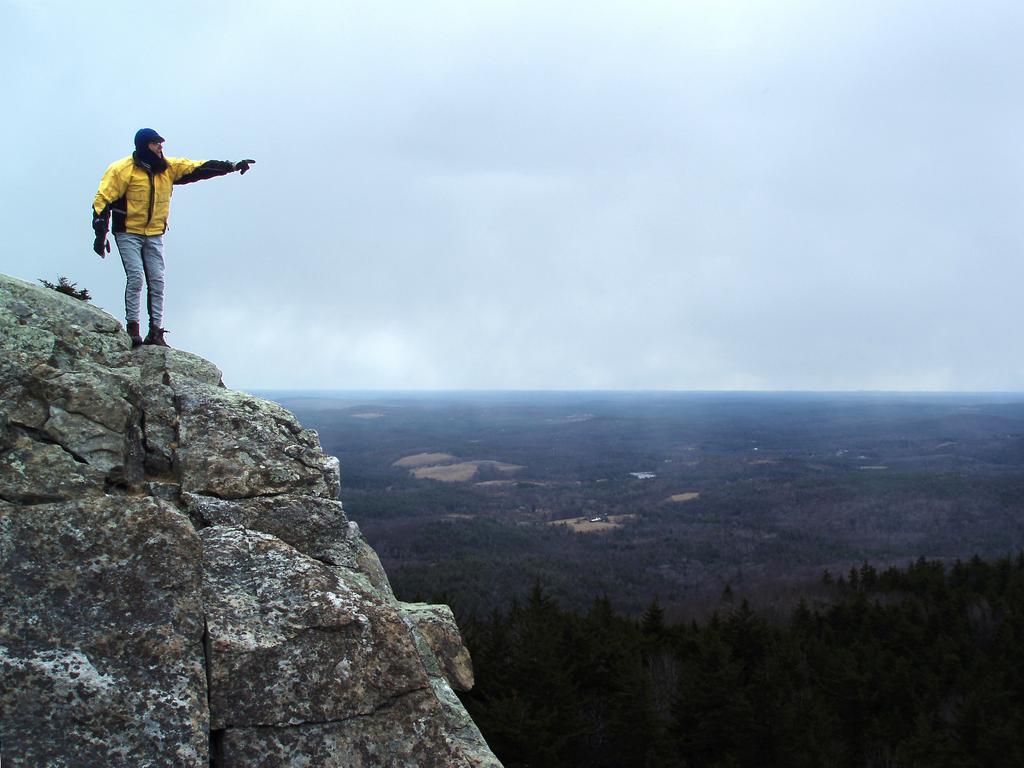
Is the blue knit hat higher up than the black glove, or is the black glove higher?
the blue knit hat

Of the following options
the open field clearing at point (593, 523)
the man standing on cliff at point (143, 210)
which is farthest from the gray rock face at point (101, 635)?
the open field clearing at point (593, 523)

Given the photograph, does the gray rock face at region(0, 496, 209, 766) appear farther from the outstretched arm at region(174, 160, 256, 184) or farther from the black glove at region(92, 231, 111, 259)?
the outstretched arm at region(174, 160, 256, 184)

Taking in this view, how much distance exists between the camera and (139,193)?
10211mm

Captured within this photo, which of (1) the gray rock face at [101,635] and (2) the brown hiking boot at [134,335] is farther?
(2) the brown hiking boot at [134,335]

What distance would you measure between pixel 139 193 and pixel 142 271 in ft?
4.03

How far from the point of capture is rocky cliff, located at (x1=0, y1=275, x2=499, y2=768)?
530 cm

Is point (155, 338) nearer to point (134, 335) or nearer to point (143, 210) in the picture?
point (134, 335)

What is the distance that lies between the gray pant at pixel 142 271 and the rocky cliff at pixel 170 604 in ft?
6.46

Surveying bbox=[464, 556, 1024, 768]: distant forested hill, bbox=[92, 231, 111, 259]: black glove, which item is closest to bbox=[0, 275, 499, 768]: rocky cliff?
bbox=[92, 231, 111, 259]: black glove

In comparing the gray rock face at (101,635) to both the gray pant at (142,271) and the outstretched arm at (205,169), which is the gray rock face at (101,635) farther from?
the outstretched arm at (205,169)

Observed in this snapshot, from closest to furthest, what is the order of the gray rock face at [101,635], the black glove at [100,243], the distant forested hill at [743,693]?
the gray rock face at [101,635]
the black glove at [100,243]
the distant forested hill at [743,693]

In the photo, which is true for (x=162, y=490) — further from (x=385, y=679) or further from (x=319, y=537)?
(x=385, y=679)

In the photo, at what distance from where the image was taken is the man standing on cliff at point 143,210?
9875 millimetres

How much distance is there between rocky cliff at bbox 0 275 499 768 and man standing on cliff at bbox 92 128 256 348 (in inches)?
75.9
